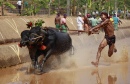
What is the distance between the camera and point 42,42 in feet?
30.3

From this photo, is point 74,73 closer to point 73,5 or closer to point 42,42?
point 42,42

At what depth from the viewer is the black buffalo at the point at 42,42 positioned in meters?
8.89

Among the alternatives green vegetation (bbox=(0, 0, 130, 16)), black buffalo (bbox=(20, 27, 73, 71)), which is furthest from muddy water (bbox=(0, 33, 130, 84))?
green vegetation (bbox=(0, 0, 130, 16))

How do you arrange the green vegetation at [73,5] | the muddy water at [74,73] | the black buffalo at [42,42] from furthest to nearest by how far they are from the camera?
the green vegetation at [73,5]
the black buffalo at [42,42]
the muddy water at [74,73]

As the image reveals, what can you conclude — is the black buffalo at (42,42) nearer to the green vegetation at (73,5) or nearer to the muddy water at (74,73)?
the muddy water at (74,73)

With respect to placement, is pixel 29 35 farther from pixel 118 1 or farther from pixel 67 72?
pixel 118 1

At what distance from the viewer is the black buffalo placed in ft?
29.2

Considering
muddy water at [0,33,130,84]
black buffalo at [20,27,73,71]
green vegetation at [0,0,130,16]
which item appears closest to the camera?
muddy water at [0,33,130,84]

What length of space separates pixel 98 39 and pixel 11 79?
12488 mm

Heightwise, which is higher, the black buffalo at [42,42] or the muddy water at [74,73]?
the black buffalo at [42,42]

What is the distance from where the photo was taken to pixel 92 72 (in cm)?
941

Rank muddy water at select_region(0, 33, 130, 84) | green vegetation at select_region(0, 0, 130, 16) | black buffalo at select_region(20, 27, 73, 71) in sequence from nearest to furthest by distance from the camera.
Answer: muddy water at select_region(0, 33, 130, 84)
black buffalo at select_region(20, 27, 73, 71)
green vegetation at select_region(0, 0, 130, 16)

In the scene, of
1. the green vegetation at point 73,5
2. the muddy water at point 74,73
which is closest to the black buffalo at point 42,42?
the muddy water at point 74,73

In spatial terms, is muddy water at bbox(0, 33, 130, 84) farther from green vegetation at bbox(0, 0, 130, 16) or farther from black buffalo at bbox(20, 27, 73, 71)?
green vegetation at bbox(0, 0, 130, 16)
